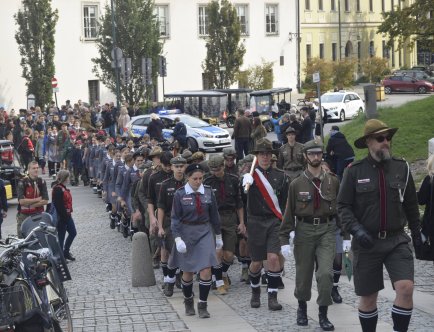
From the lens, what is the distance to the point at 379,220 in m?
8.82

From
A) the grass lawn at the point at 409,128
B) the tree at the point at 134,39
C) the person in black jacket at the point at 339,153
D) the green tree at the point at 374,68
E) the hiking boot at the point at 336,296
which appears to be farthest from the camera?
the green tree at the point at 374,68

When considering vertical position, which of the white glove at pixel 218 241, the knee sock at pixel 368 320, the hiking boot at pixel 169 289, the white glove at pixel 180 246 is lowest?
the hiking boot at pixel 169 289

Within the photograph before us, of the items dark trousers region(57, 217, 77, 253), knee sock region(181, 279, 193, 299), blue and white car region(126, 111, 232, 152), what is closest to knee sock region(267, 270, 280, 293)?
knee sock region(181, 279, 193, 299)

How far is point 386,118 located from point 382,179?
20192mm

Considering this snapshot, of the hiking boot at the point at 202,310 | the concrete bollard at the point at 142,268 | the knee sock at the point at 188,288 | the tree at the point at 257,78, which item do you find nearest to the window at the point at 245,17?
the tree at the point at 257,78

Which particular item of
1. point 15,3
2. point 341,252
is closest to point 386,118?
point 341,252

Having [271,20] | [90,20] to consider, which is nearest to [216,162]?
[90,20]

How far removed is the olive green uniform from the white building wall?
4919 cm

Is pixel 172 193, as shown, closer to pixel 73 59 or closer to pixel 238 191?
pixel 238 191

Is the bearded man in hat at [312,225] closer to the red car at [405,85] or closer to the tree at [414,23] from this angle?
the tree at [414,23]

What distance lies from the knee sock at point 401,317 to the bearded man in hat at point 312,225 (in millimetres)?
1554

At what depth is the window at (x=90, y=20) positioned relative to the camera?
204 feet

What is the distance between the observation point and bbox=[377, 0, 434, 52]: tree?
88.0 feet

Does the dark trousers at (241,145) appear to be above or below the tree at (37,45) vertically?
below
